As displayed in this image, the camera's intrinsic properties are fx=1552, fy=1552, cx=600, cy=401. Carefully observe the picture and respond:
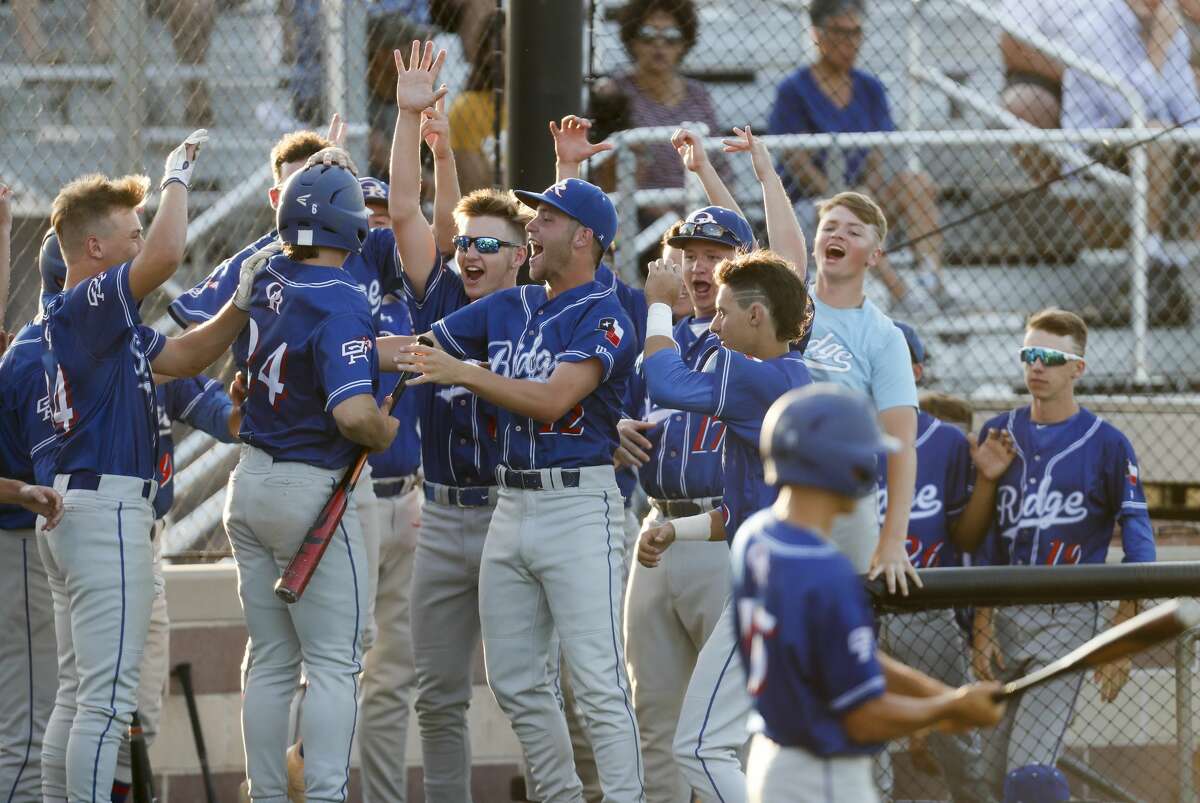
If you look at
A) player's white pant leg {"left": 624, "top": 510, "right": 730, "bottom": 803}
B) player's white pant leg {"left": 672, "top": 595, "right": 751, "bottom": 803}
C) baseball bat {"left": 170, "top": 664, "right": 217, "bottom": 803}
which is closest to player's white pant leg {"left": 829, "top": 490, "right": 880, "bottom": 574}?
player's white pant leg {"left": 672, "top": 595, "right": 751, "bottom": 803}

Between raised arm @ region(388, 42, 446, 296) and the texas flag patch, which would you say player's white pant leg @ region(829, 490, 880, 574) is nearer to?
the texas flag patch

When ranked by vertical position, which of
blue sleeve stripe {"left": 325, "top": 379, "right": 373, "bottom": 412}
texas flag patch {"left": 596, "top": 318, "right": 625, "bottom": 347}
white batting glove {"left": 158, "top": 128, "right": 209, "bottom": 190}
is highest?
white batting glove {"left": 158, "top": 128, "right": 209, "bottom": 190}

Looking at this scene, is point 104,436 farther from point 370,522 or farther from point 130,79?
point 130,79

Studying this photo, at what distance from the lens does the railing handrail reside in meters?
3.85

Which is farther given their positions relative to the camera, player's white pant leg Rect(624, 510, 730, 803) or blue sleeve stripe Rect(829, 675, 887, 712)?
player's white pant leg Rect(624, 510, 730, 803)

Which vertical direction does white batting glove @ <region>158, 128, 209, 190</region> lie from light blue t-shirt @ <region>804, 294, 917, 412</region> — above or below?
above

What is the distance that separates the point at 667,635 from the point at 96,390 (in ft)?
5.81

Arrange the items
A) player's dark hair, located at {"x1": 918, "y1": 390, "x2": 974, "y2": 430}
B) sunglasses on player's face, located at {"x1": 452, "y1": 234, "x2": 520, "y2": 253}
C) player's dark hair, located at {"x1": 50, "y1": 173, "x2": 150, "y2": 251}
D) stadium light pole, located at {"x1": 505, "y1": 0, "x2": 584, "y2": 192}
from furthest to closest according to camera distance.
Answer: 1. player's dark hair, located at {"x1": 918, "y1": 390, "x2": 974, "y2": 430}
2. stadium light pole, located at {"x1": 505, "y1": 0, "x2": 584, "y2": 192}
3. sunglasses on player's face, located at {"x1": 452, "y1": 234, "x2": 520, "y2": 253}
4. player's dark hair, located at {"x1": 50, "y1": 173, "x2": 150, "y2": 251}

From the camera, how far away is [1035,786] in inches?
175

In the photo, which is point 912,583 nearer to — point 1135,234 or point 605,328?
point 605,328

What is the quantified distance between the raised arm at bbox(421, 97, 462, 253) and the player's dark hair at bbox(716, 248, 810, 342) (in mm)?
1307

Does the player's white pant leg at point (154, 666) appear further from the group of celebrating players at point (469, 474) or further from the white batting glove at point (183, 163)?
the white batting glove at point (183, 163)

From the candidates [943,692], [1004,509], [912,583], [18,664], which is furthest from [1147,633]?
[18,664]

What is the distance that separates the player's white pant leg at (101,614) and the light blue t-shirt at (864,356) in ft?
6.45
